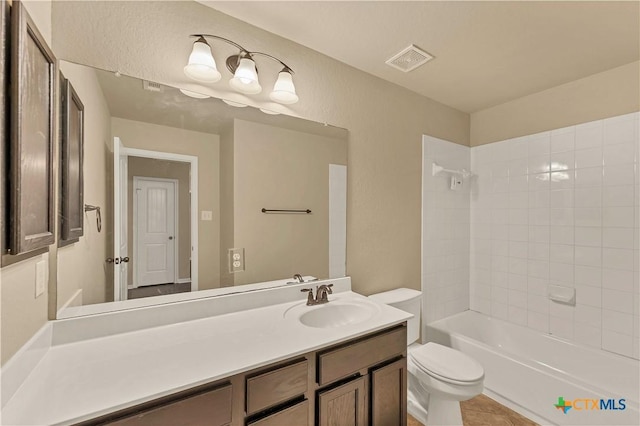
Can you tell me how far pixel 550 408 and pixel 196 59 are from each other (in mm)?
2979

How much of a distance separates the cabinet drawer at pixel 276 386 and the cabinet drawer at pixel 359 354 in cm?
9

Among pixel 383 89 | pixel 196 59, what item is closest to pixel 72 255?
pixel 196 59

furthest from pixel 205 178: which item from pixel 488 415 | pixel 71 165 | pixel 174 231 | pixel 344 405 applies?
pixel 488 415

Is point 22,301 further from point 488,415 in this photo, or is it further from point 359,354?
point 488,415

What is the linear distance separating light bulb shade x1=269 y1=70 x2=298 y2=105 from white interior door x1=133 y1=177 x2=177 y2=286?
2.50 feet

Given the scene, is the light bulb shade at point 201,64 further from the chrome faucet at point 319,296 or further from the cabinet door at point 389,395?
the cabinet door at point 389,395

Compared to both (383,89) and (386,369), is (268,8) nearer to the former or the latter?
(383,89)

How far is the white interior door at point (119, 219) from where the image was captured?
4.33 feet

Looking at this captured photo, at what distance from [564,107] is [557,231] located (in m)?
1.04

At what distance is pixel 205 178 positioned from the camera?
1502mm

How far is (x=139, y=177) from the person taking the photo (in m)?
1.36

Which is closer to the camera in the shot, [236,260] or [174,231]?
[174,231]

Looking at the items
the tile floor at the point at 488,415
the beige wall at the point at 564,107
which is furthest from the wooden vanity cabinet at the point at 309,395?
the beige wall at the point at 564,107

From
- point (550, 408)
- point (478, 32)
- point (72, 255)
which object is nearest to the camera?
point (72, 255)
